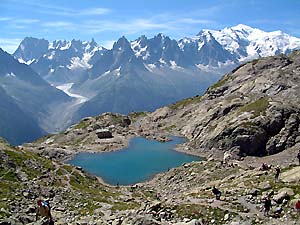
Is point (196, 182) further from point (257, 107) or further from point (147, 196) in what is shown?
point (257, 107)

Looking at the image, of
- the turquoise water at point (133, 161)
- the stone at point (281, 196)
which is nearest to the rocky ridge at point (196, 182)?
the stone at point (281, 196)

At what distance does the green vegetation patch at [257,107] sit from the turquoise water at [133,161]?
1240 inches

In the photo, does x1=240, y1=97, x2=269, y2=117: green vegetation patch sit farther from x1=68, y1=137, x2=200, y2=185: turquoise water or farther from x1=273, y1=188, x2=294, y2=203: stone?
x1=273, y1=188, x2=294, y2=203: stone

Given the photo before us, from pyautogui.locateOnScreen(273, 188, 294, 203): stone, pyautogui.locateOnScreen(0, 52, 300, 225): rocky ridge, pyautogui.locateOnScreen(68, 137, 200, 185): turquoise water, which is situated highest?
pyautogui.locateOnScreen(273, 188, 294, 203): stone

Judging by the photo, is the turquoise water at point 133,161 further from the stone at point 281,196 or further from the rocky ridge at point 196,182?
the stone at point 281,196

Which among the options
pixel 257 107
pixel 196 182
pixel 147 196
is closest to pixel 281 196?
pixel 147 196

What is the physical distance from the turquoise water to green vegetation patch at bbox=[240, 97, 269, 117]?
103ft

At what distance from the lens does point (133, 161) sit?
159 meters

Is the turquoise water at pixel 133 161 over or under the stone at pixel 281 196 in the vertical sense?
under

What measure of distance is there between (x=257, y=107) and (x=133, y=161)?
55.7m

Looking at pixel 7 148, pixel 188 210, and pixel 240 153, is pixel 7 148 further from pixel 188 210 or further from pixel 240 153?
pixel 240 153

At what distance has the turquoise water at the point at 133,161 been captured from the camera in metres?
136

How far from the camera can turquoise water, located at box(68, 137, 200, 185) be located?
5354 inches

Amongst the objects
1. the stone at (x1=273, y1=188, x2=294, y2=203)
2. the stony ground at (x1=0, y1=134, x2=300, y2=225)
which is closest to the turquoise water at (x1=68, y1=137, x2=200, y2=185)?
the stony ground at (x1=0, y1=134, x2=300, y2=225)
